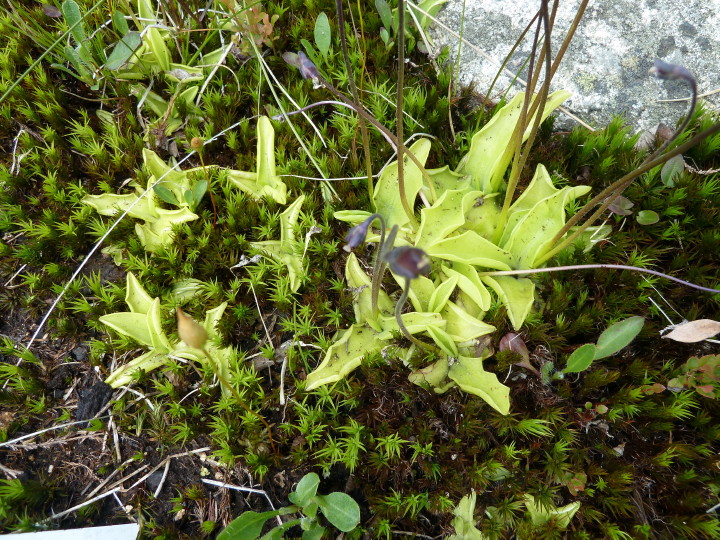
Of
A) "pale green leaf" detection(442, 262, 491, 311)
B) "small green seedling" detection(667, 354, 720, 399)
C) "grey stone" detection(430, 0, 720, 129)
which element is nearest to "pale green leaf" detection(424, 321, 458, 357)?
"pale green leaf" detection(442, 262, 491, 311)

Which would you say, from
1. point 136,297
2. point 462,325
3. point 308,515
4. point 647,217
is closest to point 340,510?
point 308,515

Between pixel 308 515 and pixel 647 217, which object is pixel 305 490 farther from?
pixel 647 217

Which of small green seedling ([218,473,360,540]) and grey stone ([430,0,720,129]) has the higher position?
grey stone ([430,0,720,129])

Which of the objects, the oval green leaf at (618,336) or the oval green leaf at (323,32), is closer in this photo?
the oval green leaf at (618,336)

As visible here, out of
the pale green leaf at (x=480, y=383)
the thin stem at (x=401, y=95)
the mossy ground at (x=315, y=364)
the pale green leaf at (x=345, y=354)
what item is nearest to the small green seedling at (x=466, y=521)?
the mossy ground at (x=315, y=364)

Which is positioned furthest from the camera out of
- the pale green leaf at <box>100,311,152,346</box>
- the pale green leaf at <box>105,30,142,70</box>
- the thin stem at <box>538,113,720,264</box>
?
the pale green leaf at <box>105,30,142,70</box>

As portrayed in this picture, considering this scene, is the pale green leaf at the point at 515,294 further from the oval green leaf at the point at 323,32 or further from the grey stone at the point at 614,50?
the oval green leaf at the point at 323,32

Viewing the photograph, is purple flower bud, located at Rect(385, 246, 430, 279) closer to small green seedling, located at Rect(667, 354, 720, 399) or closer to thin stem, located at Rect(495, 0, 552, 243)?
thin stem, located at Rect(495, 0, 552, 243)
